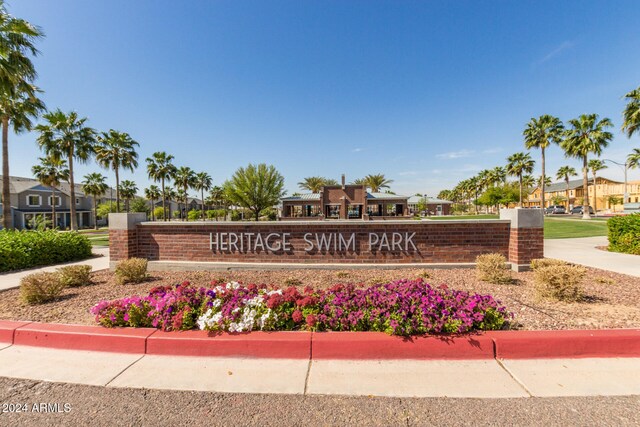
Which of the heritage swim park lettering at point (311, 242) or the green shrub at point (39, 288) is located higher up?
the heritage swim park lettering at point (311, 242)

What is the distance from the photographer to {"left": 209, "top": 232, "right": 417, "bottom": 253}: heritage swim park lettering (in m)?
8.08

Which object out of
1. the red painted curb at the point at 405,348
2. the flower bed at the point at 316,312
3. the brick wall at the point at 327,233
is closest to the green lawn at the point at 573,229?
the brick wall at the point at 327,233

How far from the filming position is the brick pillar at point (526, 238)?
24.6ft

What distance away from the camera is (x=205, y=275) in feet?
24.8

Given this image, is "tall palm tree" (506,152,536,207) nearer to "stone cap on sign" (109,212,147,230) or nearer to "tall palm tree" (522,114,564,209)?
"tall palm tree" (522,114,564,209)

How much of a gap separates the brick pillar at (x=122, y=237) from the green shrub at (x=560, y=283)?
1063 cm

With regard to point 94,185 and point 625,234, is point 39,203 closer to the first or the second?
point 94,185

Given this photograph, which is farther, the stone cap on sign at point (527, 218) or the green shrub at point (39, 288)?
the stone cap on sign at point (527, 218)

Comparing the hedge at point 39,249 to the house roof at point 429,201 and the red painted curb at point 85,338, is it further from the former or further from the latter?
the house roof at point 429,201

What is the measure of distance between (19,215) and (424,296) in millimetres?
59005

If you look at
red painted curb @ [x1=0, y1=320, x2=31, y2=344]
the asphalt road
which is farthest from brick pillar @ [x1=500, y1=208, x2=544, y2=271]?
red painted curb @ [x1=0, y1=320, x2=31, y2=344]

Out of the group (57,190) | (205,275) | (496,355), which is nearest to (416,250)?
(496,355)

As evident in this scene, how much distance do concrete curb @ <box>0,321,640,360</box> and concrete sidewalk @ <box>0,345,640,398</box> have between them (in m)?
0.08

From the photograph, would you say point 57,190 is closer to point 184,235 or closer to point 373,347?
point 184,235
